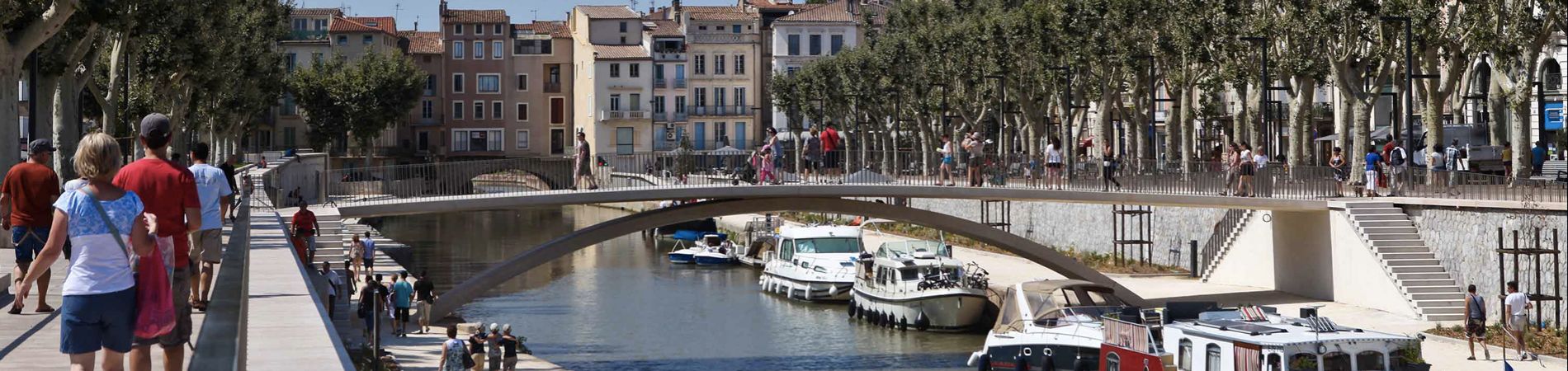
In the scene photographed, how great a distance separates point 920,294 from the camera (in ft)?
159

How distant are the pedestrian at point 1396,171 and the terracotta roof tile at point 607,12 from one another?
76.4 m

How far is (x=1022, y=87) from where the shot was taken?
63688mm

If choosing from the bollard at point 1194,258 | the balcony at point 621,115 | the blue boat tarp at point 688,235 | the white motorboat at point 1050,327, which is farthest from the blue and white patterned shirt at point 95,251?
the balcony at point 621,115

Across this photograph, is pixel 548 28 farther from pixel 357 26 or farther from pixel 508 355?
pixel 508 355

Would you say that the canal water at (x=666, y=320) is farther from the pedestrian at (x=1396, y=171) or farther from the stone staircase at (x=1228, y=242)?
the pedestrian at (x=1396, y=171)

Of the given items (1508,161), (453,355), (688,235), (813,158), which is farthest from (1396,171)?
(688,235)

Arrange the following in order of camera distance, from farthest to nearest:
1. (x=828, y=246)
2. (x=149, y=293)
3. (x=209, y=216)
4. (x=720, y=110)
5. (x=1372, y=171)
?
1. (x=720, y=110)
2. (x=828, y=246)
3. (x=1372, y=171)
4. (x=209, y=216)
5. (x=149, y=293)

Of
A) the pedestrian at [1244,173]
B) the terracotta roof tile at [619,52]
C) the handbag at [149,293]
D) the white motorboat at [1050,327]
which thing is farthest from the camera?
the terracotta roof tile at [619,52]

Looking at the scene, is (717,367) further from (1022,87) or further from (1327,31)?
(1022,87)

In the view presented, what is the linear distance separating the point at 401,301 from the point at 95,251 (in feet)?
100

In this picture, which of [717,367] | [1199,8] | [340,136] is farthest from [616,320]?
[340,136]

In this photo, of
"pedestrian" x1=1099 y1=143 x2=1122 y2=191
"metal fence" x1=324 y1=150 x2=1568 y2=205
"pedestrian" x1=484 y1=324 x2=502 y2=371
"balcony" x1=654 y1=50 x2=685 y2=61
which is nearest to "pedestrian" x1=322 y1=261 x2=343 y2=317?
"pedestrian" x1=484 y1=324 x2=502 y2=371

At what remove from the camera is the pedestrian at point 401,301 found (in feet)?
126

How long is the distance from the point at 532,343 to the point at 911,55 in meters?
33.9
